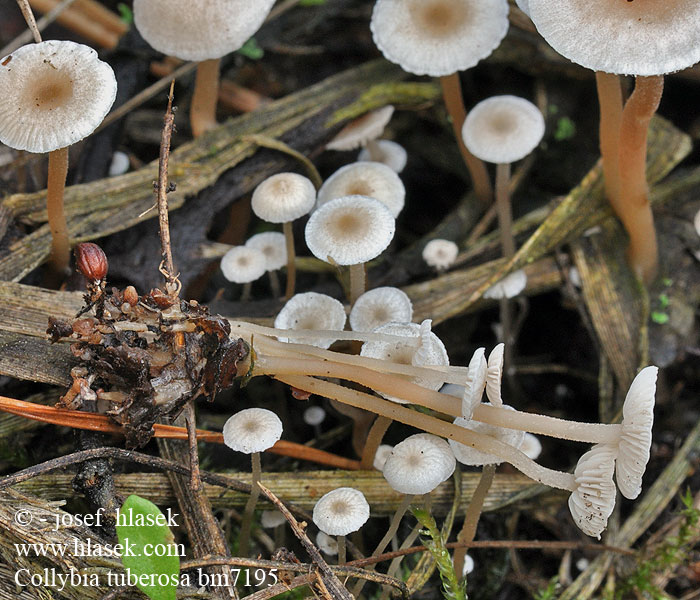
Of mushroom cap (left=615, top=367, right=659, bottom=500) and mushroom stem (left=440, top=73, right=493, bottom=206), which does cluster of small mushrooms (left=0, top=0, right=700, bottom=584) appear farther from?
mushroom stem (left=440, top=73, right=493, bottom=206)

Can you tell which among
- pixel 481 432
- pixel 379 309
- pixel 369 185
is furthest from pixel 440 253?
pixel 481 432

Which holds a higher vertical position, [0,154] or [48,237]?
[0,154]

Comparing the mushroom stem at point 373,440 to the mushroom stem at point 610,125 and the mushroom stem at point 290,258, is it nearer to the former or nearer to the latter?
the mushroom stem at point 290,258

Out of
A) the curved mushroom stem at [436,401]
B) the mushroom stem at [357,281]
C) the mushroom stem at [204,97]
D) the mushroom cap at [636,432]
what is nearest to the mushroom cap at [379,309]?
the mushroom stem at [357,281]

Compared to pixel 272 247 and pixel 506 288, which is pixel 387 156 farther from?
pixel 506 288

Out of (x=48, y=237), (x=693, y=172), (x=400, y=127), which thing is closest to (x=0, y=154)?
(x=48, y=237)

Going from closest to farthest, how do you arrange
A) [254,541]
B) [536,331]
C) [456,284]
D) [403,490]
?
1. [403,490]
2. [254,541]
3. [456,284]
4. [536,331]

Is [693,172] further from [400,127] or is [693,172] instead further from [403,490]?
[403,490]

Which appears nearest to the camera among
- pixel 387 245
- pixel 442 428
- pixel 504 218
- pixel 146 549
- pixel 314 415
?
pixel 146 549
